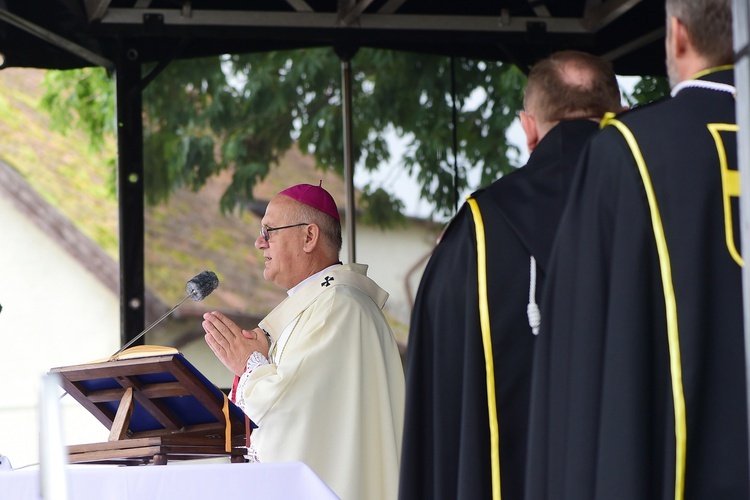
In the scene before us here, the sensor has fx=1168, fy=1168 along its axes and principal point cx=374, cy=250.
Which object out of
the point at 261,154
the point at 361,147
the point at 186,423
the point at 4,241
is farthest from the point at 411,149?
the point at 4,241

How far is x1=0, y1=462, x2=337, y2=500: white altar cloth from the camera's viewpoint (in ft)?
9.46

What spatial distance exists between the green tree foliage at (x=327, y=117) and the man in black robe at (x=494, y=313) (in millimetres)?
5015

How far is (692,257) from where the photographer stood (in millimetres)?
2225

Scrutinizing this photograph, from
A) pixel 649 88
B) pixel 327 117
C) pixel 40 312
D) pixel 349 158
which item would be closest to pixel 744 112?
pixel 349 158

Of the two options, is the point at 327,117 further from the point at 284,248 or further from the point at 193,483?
the point at 193,483

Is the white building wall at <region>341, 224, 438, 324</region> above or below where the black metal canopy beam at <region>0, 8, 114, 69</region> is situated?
below

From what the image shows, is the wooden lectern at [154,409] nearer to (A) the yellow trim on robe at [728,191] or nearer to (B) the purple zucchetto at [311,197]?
(B) the purple zucchetto at [311,197]

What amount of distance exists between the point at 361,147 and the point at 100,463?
558 centimetres

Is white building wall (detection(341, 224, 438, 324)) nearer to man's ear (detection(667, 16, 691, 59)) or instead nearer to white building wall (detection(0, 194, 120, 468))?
man's ear (detection(667, 16, 691, 59))

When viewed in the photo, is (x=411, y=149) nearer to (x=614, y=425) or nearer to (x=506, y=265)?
(x=506, y=265)

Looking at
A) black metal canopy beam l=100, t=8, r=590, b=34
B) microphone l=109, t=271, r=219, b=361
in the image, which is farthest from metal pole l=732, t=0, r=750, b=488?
black metal canopy beam l=100, t=8, r=590, b=34

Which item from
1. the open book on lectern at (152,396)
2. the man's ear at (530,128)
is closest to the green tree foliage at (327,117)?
the open book on lectern at (152,396)

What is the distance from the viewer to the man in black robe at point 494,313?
2.87m

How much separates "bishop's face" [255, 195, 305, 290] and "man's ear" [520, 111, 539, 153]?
2.06 m
